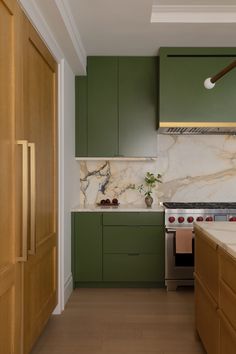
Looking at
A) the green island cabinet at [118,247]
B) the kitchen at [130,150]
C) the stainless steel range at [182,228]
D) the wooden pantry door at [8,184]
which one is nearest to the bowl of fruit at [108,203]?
the kitchen at [130,150]

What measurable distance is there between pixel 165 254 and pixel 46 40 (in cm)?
244

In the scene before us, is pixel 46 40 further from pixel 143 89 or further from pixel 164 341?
pixel 164 341

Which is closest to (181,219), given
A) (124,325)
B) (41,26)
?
(124,325)

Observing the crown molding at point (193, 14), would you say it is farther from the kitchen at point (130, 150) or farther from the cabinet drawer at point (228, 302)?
the cabinet drawer at point (228, 302)

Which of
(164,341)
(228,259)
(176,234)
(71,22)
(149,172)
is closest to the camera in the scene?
(228,259)

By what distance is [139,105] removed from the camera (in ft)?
14.2

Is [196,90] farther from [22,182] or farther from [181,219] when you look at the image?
[22,182]

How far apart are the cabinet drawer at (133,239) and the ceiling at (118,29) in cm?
182

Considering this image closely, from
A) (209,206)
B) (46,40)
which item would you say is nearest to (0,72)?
(46,40)

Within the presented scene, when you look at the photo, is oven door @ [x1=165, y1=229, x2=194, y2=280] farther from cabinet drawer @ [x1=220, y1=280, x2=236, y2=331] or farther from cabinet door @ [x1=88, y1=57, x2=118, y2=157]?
cabinet drawer @ [x1=220, y1=280, x2=236, y2=331]

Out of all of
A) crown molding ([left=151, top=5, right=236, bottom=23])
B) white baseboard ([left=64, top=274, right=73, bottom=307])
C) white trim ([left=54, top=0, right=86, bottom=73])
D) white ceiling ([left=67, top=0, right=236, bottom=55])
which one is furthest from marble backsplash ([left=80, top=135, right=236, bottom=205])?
crown molding ([left=151, top=5, right=236, bottom=23])

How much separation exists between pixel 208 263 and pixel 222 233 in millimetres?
226

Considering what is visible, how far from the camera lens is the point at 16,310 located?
7.07 ft

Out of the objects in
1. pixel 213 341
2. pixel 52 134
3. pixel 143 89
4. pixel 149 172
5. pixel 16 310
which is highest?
pixel 143 89
